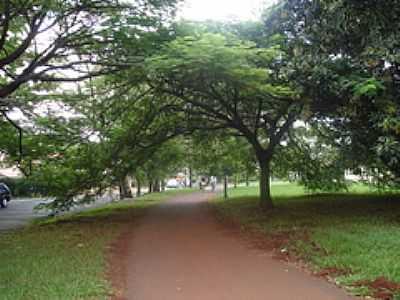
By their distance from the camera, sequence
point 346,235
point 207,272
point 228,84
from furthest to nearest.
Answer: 1. point 228,84
2. point 346,235
3. point 207,272

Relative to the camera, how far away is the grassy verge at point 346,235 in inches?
312

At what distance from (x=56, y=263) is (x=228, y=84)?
292 inches

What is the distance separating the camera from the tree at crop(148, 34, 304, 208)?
12.0 meters

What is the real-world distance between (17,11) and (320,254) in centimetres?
945

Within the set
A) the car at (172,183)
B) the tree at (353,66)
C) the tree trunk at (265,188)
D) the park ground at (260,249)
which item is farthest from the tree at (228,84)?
the car at (172,183)

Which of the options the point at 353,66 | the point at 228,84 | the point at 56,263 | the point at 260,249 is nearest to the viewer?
the point at 56,263

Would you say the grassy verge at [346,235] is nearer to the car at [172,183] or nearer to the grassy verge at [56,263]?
the grassy verge at [56,263]

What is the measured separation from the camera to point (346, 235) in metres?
11.4

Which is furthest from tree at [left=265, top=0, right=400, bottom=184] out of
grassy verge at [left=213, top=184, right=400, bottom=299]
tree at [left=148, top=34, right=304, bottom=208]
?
grassy verge at [left=213, top=184, right=400, bottom=299]

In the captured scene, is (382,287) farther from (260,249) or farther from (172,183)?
(172,183)

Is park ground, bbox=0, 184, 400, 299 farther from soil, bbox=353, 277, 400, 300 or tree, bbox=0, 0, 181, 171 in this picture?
tree, bbox=0, 0, 181, 171

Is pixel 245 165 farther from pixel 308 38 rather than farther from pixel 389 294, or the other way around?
pixel 389 294

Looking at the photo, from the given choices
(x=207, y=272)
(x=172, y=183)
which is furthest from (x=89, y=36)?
(x=172, y=183)

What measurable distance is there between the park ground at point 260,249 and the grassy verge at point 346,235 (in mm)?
15
